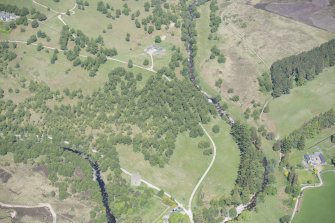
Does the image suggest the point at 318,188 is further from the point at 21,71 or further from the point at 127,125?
the point at 21,71

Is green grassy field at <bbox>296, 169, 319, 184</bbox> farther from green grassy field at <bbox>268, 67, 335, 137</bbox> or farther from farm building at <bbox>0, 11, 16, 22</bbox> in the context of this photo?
farm building at <bbox>0, 11, 16, 22</bbox>

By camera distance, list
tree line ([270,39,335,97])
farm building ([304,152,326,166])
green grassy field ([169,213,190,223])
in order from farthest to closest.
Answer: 1. tree line ([270,39,335,97])
2. farm building ([304,152,326,166])
3. green grassy field ([169,213,190,223])

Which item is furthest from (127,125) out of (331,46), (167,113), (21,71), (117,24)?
(331,46)

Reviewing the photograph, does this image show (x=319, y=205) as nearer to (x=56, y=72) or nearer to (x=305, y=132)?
(x=305, y=132)

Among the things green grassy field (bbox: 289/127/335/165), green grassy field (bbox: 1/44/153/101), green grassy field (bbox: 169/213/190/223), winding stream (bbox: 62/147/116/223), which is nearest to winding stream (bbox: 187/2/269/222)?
green grassy field (bbox: 289/127/335/165)

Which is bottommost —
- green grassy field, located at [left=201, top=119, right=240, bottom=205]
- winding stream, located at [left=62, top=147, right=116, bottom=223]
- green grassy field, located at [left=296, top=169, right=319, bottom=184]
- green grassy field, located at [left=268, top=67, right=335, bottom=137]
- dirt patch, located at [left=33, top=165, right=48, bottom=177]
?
dirt patch, located at [left=33, top=165, right=48, bottom=177]

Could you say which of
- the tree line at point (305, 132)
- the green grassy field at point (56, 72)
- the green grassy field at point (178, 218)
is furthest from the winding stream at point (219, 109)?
the green grassy field at point (56, 72)

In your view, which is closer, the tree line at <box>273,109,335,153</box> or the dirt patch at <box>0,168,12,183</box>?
the dirt patch at <box>0,168,12,183</box>

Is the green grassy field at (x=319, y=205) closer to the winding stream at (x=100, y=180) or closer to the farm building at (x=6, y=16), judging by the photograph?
the winding stream at (x=100, y=180)
